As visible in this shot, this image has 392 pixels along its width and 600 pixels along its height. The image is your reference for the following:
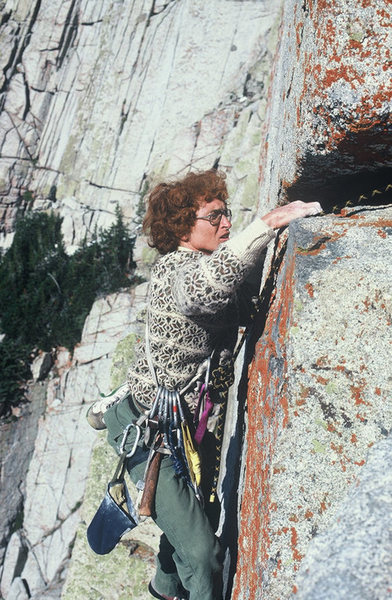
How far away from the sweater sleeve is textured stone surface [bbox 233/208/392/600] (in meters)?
0.17

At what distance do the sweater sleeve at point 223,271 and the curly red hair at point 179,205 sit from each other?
0.50 m

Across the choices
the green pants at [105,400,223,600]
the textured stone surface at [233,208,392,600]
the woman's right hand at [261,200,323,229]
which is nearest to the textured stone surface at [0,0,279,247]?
the woman's right hand at [261,200,323,229]

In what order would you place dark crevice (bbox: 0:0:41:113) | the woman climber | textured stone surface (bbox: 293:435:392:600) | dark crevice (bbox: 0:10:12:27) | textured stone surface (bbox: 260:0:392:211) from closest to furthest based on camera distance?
1. textured stone surface (bbox: 293:435:392:600)
2. textured stone surface (bbox: 260:0:392:211)
3. the woman climber
4. dark crevice (bbox: 0:10:12:27)
5. dark crevice (bbox: 0:0:41:113)

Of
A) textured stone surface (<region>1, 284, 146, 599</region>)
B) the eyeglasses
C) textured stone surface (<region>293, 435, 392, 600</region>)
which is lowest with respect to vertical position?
textured stone surface (<region>1, 284, 146, 599</region>)

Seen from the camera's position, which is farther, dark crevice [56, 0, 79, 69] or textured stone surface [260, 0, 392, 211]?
dark crevice [56, 0, 79, 69]

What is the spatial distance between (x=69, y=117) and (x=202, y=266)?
18.4 metres

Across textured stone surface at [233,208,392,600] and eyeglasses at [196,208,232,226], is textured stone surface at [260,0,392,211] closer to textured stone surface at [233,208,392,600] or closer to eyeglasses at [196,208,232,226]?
textured stone surface at [233,208,392,600]

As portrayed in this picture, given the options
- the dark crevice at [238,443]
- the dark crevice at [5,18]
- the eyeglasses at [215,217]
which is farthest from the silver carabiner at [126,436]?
the dark crevice at [5,18]

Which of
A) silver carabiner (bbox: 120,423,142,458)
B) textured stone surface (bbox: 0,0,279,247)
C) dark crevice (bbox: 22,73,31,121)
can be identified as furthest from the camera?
dark crevice (bbox: 22,73,31,121)

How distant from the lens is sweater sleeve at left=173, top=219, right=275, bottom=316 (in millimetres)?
2355

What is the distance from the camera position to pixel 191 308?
2492 mm

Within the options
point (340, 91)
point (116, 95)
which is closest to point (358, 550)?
point (340, 91)

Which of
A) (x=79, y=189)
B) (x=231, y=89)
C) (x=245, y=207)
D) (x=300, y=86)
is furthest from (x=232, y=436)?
(x=79, y=189)

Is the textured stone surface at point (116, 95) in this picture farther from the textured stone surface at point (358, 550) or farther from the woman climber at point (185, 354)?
the textured stone surface at point (358, 550)
